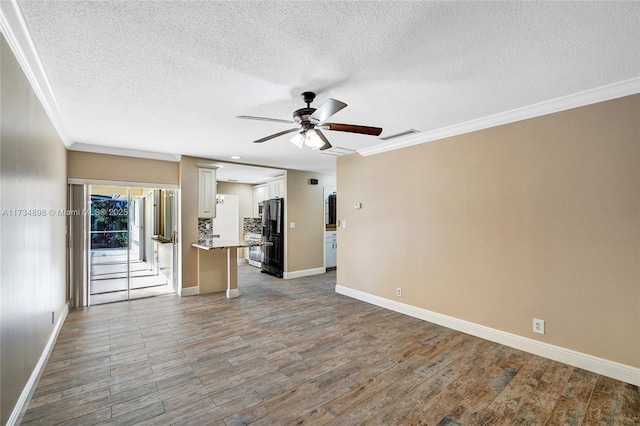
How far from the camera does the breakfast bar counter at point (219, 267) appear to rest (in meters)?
5.14

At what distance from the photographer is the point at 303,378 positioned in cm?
259

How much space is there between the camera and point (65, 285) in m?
4.25

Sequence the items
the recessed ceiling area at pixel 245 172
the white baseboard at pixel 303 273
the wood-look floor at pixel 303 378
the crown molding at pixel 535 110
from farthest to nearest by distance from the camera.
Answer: the white baseboard at pixel 303 273, the recessed ceiling area at pixel 245 172, the crown molding at pixel 535 110, the wood-look floor at pixel 303 378

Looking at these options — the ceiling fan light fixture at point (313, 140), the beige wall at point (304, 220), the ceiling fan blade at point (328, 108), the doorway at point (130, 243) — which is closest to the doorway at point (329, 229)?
the beige wall at point (304, 220)

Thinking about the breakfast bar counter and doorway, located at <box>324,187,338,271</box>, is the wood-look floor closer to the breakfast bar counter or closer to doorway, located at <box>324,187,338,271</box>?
the breakfast bar counter

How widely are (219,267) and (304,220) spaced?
226cm

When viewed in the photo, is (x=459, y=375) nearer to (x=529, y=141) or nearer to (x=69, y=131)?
(x=529, y=141)

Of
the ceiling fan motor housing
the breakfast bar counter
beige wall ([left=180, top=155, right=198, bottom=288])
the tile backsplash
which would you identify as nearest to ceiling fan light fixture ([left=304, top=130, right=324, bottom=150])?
the ceiling fan motor housing

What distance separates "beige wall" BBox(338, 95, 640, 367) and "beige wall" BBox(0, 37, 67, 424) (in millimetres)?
4000

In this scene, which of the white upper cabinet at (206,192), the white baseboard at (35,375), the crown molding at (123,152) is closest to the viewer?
the white baseboard at (35,375)

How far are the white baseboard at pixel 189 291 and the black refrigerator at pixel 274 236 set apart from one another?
1.95 m

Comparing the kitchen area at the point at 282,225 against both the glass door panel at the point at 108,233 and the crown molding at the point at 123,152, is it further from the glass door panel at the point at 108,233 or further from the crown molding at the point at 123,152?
the glass door panel at the point at 108,233

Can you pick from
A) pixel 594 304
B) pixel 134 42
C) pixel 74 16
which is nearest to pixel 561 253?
pixel 594 304

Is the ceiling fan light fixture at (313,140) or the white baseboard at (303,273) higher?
the ceiling fan light fixture at (313,140)
